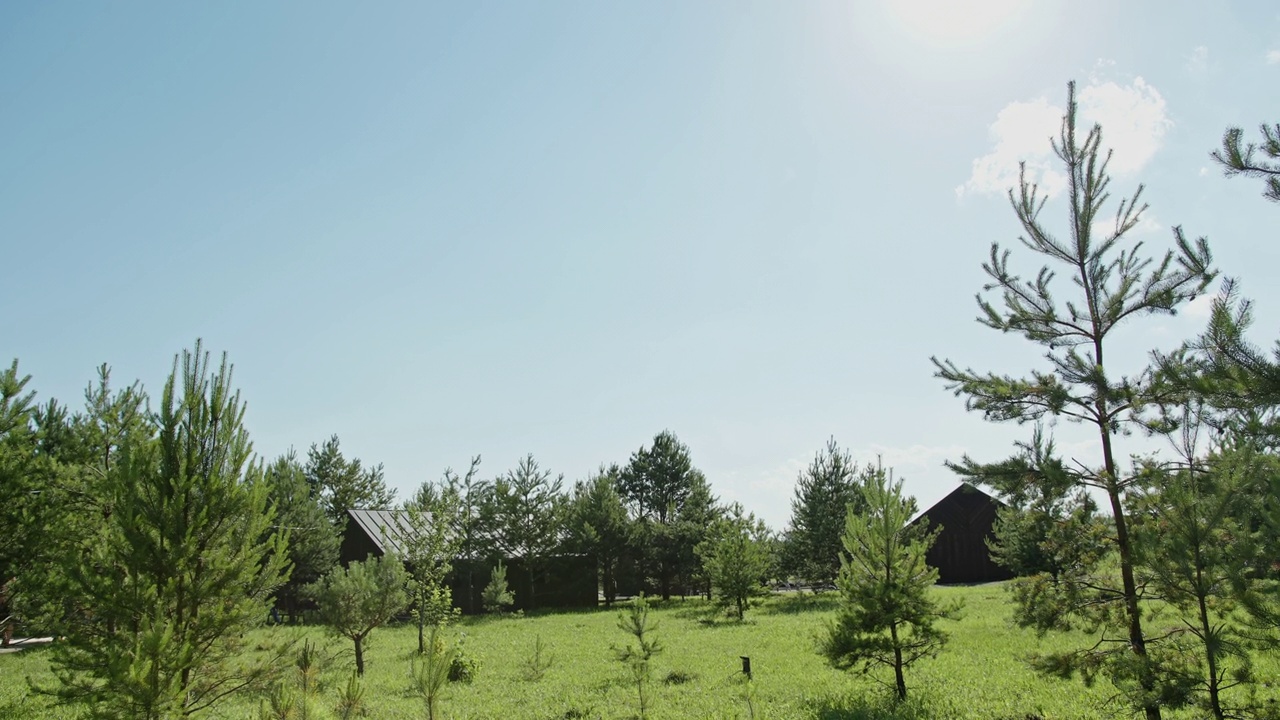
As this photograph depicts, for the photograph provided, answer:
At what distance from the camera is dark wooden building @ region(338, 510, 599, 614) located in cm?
3597

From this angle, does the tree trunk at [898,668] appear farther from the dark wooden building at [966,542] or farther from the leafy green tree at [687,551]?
the dark wooden building at [966,542]

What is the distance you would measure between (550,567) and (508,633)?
13.5 metres

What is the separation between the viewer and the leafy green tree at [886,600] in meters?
11.4

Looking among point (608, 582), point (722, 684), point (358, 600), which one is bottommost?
point (608, 582)

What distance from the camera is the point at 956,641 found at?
1653 cm

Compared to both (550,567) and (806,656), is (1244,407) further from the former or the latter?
(550,567)

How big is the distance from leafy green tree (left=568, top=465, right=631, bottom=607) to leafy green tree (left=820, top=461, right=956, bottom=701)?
27.2 meters

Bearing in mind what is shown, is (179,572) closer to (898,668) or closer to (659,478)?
(898,668)

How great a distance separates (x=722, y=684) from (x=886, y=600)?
3.59 meters

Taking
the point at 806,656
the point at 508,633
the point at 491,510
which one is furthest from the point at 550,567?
the point at 806,656

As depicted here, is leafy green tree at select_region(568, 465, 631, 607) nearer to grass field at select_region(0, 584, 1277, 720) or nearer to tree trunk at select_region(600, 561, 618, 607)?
tree trunk at select_region(600, 561, 618, 607)

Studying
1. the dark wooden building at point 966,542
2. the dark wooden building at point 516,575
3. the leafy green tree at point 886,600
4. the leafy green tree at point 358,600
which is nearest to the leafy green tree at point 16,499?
the leafy green tree at point 358,600

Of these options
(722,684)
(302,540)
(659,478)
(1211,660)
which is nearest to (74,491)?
(722,684)

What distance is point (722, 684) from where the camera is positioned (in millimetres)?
12617
